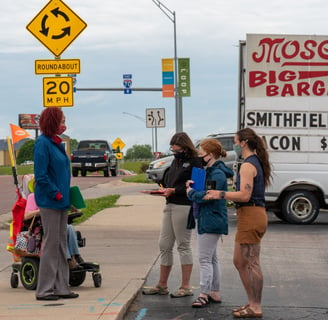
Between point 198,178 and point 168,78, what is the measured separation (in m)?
32.4

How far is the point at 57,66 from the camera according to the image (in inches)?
539

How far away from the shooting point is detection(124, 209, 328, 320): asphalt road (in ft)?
27.4

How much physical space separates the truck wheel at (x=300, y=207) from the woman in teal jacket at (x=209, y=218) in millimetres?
8945

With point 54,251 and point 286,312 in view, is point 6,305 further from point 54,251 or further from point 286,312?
Result: point 286,312

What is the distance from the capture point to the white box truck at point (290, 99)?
1716cm

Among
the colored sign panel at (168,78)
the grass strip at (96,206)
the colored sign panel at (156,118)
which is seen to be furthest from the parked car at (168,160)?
the colored sign panel at (168,78)

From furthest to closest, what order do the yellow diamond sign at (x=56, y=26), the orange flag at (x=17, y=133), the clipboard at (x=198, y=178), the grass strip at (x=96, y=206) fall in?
1. the grass strip at (x=96, y=206)
2. the yellow diamond sign at (x=56, y=26)
3. the orange flag at (x=17, y=133)
4. the clipboard at (x=198, y=178)

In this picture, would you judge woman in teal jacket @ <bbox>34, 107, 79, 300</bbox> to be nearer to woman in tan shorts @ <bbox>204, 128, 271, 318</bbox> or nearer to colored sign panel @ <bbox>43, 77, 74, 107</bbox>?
woman in tan shorts @ <bbox>204, 128, 271, 318</bbox>

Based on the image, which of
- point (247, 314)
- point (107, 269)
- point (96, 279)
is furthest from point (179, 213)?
point (107, 269)

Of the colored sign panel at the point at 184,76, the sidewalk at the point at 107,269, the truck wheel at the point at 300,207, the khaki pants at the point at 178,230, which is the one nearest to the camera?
the sidewalk at the point at 107,269

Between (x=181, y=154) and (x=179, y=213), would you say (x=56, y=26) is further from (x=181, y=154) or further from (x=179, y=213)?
(x=179, y=213)

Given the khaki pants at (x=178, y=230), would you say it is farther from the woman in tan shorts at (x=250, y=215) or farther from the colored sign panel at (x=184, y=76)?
the colored sign panel at (x=184, y=76)

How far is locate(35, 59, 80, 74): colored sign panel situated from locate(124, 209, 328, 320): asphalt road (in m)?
3.36

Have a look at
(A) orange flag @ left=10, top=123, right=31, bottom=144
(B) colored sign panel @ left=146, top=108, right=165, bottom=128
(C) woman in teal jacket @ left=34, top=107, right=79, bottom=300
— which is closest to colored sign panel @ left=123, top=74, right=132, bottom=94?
(B) colored sign panel @ left=146, top=108, right=165, bottom=128
